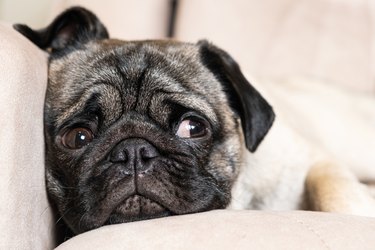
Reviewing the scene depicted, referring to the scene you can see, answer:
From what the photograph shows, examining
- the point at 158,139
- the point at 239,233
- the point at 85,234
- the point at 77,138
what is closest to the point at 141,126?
the point at 158,139

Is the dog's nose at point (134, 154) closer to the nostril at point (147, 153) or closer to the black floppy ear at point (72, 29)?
the nostril at point (147, 153)

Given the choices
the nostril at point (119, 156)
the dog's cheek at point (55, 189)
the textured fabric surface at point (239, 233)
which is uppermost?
the textured fabric surface at point (239, 233)

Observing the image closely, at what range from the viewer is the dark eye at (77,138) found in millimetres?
1626

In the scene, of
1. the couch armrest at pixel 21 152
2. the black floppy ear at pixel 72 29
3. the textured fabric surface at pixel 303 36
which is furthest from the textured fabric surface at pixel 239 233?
the textured fabric surface at pixel 303 36

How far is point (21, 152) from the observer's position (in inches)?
54.1

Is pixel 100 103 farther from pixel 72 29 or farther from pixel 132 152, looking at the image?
pixel 72 29

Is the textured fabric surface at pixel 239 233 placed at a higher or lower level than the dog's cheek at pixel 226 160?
higher

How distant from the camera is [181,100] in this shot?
167 centimetres

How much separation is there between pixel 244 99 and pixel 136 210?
0.54 metres

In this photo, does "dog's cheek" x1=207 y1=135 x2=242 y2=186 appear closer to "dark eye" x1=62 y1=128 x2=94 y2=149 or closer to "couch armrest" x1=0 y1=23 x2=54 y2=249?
"dark eye" x1=62 y1=128 x2=94 y2=149

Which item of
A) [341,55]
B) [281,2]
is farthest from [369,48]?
[281,2]

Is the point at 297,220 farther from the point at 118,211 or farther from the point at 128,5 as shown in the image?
the point at 128,5

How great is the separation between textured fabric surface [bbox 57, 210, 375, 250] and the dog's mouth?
6.5 inches

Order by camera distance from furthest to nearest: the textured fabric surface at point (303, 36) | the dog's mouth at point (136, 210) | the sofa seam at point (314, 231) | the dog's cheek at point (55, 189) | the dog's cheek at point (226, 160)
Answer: the textured fabric surface at point (303, 36), the dog's cheek at point (226, 160), the dog's cheek at point (55, 189), the dog's mouth at point (136, 210), the sofa seam at point (314, 231)
